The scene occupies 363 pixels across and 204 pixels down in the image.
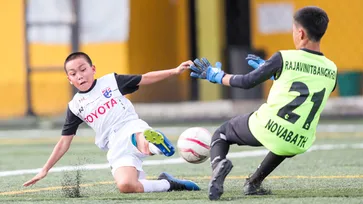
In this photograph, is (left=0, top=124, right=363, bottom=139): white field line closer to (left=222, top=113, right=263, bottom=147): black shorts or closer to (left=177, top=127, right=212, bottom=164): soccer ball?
(left=177, top=127, right=212, bottom=164): soccer ball

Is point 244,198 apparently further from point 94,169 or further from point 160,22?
point 160,22

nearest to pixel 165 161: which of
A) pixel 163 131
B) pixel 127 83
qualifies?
pixel 127 83

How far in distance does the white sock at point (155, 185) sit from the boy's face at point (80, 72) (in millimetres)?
983

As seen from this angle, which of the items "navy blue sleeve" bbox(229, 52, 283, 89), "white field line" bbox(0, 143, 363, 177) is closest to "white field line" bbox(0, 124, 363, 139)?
"white field line" bbox(0, 143, 363, 177)

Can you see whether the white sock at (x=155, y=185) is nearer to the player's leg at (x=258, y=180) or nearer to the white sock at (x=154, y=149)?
the white sock at (x=154, y=149)

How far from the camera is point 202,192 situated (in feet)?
27.0

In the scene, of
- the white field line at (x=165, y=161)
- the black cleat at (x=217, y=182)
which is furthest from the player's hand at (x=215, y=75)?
the white field line at (x=165, y=161)

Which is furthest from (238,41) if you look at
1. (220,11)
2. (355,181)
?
(355,181)

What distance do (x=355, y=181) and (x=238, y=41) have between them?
14253 mm

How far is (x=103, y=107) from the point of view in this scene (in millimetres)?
8625

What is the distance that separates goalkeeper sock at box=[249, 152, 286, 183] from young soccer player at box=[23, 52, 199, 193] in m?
0.78

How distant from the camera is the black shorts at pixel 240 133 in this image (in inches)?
307

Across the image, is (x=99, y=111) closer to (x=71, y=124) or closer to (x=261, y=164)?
(x=71, y=124)

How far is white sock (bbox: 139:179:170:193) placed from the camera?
8.27 m
